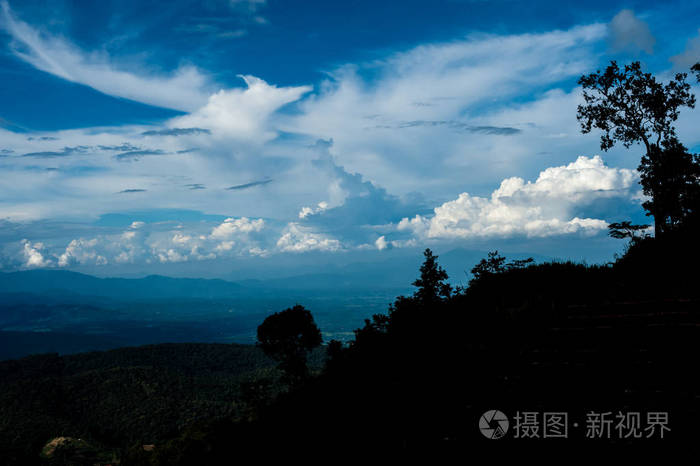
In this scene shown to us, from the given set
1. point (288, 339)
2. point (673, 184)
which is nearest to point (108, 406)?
point (288, 339)

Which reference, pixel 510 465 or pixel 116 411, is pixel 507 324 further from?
pixel 116 411

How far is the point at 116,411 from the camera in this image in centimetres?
13650

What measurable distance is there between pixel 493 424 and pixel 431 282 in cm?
2300

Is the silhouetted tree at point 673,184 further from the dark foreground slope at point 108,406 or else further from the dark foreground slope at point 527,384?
the dark foreground slope at point 108,406

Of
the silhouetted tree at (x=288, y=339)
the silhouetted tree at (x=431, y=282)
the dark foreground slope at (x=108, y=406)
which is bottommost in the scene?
the dark foreground slope at (x=108, y=406)

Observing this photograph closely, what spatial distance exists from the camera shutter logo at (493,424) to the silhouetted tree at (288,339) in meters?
42.2

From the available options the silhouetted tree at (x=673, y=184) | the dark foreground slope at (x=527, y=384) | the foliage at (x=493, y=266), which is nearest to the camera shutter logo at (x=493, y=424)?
the dark foreground slope at (x=527, y=384)

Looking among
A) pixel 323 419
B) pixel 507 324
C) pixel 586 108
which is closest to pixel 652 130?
pixel 586 108

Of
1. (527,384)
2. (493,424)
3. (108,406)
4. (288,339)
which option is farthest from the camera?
(108,406)

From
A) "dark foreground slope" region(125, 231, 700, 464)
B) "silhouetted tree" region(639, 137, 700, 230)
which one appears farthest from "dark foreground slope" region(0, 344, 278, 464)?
"dark foreground slope" region(125, 231, 700, 464)

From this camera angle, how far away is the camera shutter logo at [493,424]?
5553mm

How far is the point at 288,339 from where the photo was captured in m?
47.2

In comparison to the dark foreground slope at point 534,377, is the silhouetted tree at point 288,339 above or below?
below

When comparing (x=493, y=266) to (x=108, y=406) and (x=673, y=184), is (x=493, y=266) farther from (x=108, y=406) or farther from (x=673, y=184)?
(x=108, y=406)
